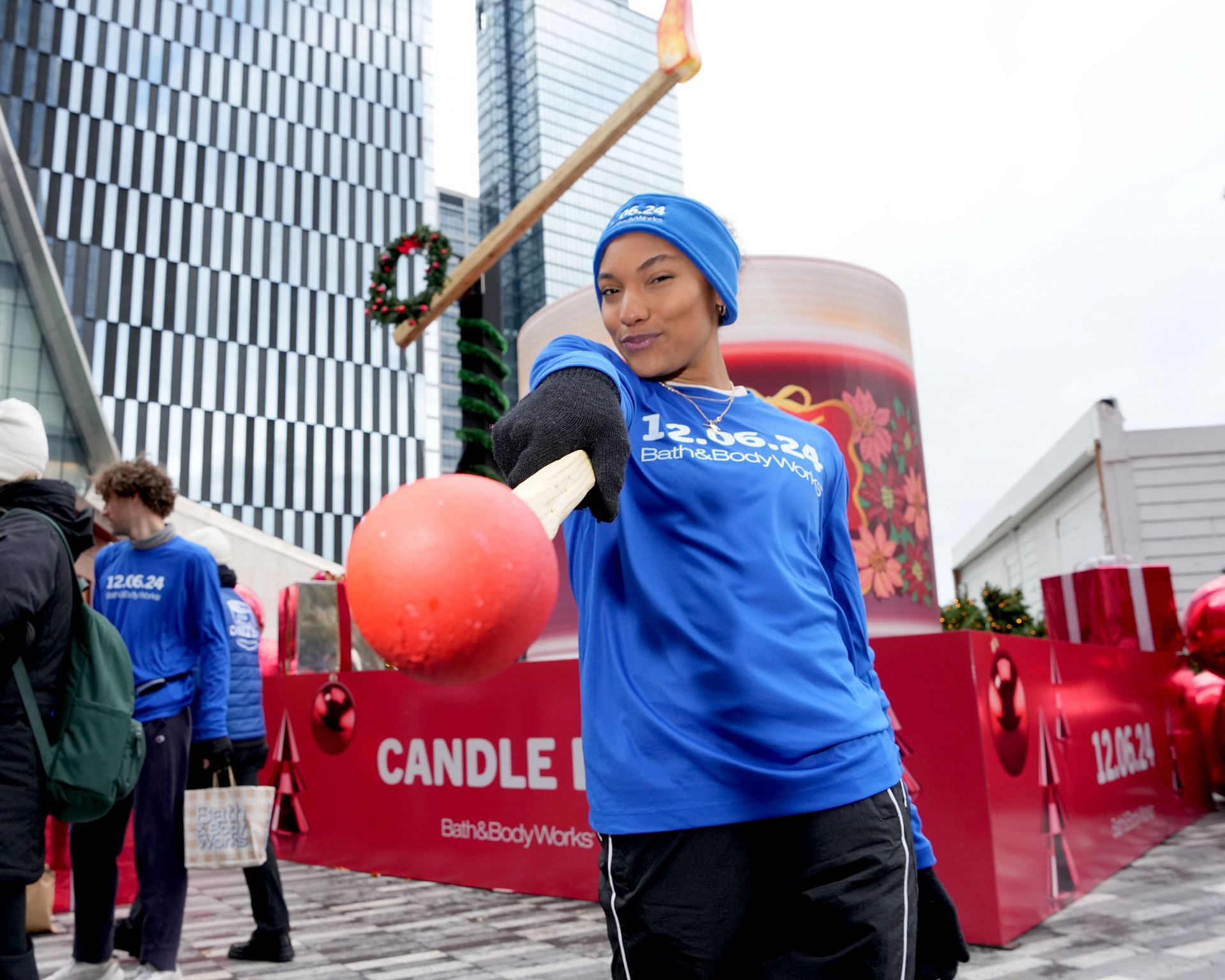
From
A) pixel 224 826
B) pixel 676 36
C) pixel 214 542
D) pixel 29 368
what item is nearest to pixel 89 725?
pixel 224 826

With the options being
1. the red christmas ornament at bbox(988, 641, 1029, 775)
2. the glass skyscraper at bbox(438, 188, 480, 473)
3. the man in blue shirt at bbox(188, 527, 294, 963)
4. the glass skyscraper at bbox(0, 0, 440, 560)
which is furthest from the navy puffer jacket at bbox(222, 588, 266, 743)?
the glass skyscraper at bbox(438, 188, 480, 473)

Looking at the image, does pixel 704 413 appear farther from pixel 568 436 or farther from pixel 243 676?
pixel 243 676

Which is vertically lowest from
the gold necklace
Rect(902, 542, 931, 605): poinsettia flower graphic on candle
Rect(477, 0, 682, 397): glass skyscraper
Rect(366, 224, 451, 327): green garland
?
the gold necklace

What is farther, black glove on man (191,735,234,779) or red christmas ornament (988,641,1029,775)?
red christmas ornament (988,641,1029,775)

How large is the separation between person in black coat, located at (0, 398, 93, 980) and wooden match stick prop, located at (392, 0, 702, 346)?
3.89 metres

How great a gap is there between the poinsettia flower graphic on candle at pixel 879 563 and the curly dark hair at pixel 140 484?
4.14 m

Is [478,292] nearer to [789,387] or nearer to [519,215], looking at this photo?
[519,215]

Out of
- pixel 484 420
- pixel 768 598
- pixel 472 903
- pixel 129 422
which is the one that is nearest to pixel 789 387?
pixel 484 420

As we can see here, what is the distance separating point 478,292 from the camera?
26.5ft

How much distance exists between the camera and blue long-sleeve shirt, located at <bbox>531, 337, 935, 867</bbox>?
1142mm

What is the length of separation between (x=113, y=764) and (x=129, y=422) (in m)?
44.9

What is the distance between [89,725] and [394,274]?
6.30 meters

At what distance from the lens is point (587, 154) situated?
23.0 ft

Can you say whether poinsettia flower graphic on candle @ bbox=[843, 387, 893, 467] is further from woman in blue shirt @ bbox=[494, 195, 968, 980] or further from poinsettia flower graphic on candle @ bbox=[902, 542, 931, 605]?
woman in blue shirt @ bbox=[494, 195, 968, 980]
